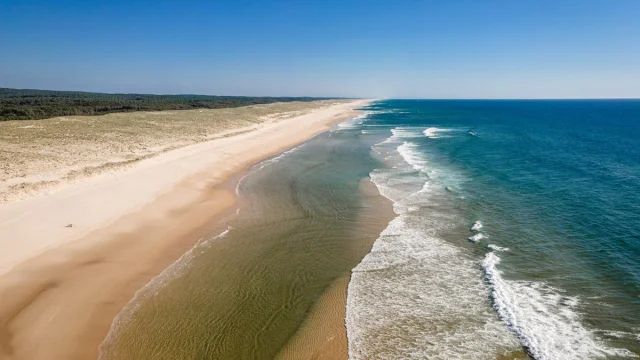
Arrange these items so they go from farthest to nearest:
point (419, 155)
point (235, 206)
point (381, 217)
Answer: point (419, 155), point (235, 206), point (381, 217)

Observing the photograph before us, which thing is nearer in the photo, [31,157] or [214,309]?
[214,309]

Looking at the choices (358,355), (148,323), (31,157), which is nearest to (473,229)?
(358,355)

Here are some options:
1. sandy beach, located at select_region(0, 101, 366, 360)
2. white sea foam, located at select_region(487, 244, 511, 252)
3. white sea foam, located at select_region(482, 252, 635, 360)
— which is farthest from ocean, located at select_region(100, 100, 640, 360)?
sandy beach, located at select_region(0, 101, 366, 360)

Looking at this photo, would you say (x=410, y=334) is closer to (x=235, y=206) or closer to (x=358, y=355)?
(x=358, y=355)

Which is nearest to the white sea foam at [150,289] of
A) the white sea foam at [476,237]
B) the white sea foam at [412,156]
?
the white sea foam at [476,237]

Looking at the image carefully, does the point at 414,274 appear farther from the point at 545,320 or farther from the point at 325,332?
the point at 325,332

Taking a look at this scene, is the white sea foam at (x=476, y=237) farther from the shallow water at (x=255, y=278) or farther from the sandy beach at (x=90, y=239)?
the sandy beach at (x=90, y=239)

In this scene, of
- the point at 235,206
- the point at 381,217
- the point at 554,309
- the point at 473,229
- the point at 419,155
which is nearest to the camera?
the point at 554,309
